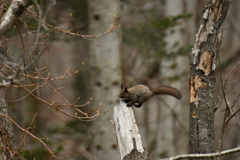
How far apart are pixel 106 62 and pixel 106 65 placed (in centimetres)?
6

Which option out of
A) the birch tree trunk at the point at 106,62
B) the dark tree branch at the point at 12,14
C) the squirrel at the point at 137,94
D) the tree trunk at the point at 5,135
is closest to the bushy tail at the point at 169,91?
the squirrel at the point at 137,94

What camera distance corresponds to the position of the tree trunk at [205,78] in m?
4.05

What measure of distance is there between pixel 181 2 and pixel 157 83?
110 inches

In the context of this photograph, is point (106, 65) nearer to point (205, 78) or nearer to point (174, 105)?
point (205, 78)

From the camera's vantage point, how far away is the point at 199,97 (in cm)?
418

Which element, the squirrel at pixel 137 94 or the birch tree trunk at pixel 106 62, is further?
the birch tree trunk at pixel 106 62

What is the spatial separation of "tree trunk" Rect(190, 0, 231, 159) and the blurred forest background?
80.7 inches

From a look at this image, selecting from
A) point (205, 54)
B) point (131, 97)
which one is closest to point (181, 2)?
point (131, 97)

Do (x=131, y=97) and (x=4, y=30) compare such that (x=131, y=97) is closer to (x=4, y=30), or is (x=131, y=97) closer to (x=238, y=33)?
(x=4, y=30)

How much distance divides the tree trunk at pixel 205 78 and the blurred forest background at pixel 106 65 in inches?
80.7

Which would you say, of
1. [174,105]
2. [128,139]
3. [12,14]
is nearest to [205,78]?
[128,139]

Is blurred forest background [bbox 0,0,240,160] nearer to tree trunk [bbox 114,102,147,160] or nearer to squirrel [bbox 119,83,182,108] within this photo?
squirrel [bbox 119,83,182,108]

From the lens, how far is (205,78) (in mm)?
4148

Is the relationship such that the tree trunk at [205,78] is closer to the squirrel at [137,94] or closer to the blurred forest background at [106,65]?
the blurred forest background at [106,65]
